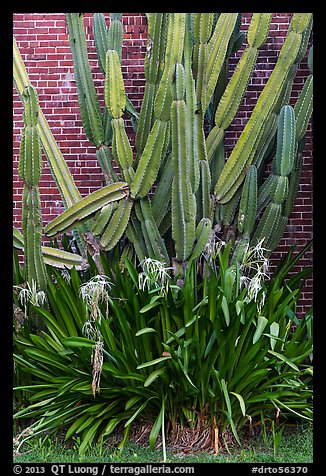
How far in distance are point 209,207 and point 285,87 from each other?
1487 mm

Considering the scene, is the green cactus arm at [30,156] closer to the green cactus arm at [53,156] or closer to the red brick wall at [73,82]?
the green cactus arm at [53,156]

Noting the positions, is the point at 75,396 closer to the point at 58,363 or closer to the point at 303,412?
the point at 58,363

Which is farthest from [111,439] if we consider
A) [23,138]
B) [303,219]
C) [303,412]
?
[303,219]

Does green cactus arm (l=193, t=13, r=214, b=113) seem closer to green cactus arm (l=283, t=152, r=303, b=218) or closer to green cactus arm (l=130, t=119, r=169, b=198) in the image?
green cactus arm (l=130, t=119, r=169, b=198)

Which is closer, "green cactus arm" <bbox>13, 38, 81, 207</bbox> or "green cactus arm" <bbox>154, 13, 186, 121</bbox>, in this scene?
"green cactus arm" <bbox>154, 13, 186, 121</bbox>

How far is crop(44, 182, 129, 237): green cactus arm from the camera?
6027 mm

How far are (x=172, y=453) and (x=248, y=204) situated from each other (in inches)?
95.9

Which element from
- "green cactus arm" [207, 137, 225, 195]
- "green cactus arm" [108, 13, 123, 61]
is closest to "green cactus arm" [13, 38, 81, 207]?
"green cactus arm" [108, 13, 123, 61]

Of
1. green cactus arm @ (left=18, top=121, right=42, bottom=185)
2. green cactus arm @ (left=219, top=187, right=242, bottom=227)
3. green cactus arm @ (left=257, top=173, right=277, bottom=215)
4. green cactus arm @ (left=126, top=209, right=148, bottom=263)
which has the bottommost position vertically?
green cactus arm @ (left=126, top=209, right=148, bottom=263)

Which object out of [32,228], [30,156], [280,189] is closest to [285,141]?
[280,189]

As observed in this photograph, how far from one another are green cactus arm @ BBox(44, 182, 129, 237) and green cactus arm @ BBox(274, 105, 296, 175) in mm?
1512

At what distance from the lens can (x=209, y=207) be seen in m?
6.28

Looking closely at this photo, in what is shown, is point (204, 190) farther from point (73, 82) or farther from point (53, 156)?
point (73, 82)

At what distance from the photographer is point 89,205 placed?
6020 millimetres
